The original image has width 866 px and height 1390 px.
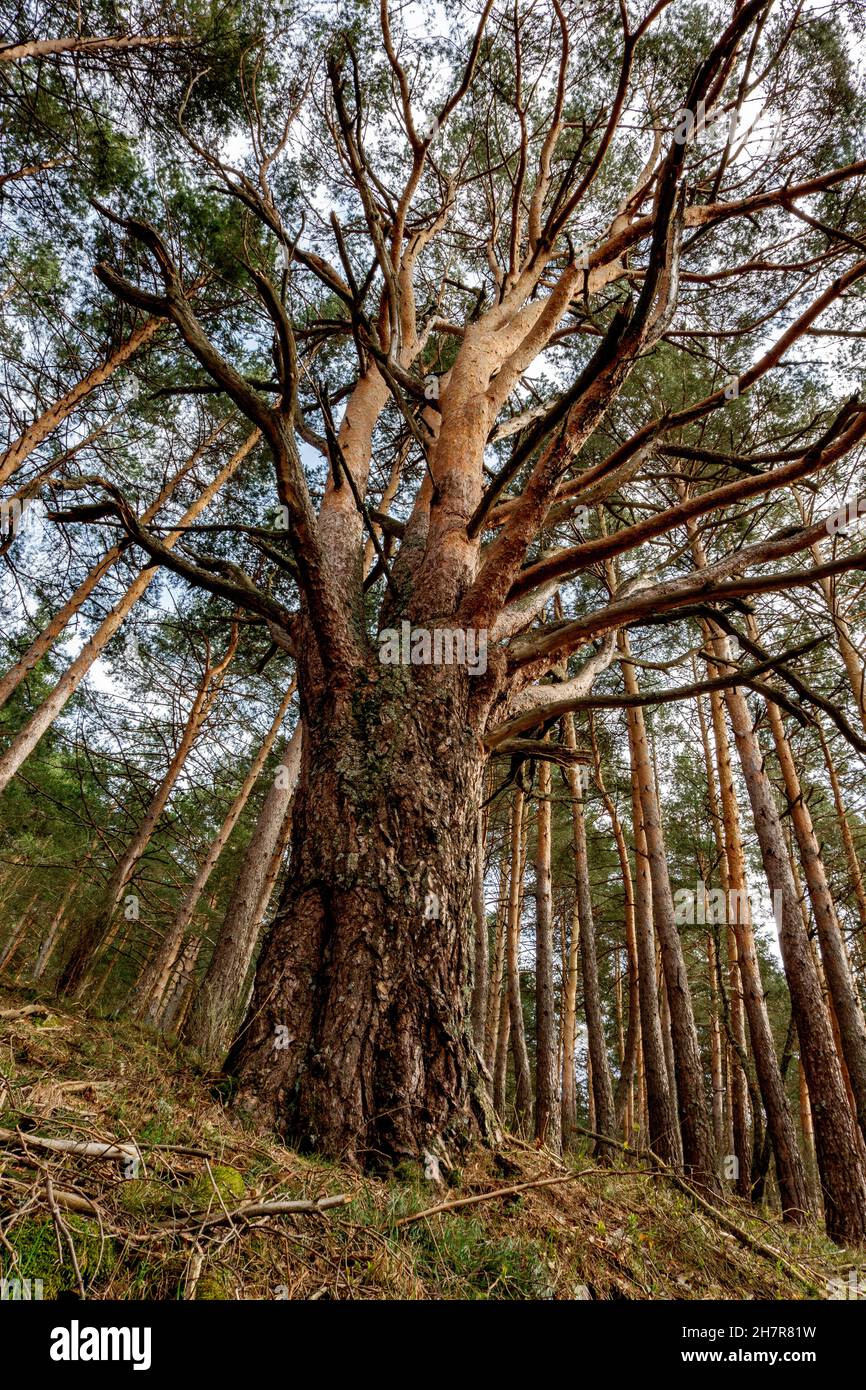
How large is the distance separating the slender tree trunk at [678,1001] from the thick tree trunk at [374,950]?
4.76m

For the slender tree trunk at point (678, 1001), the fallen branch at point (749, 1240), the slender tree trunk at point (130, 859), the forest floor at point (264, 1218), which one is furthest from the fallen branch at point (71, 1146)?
the slender tree trunk at point (678, 1001)

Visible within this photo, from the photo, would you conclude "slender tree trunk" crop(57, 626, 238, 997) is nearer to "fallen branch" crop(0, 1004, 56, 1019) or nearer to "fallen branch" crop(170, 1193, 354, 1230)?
"fallen branch" crop(0, 1004, 56, 1019)

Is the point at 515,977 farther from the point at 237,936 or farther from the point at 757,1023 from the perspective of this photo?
the point at 237,936

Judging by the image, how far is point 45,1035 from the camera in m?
2.31

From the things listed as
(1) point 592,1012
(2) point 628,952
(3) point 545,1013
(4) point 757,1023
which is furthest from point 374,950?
(2) point 628,952

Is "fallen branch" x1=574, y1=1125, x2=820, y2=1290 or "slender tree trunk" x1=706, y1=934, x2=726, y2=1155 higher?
"slender tree trunk" x1=706, y1=934, x2=726, y2=1155

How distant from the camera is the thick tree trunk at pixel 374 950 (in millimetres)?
2111

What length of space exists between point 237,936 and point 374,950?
14.4 feet

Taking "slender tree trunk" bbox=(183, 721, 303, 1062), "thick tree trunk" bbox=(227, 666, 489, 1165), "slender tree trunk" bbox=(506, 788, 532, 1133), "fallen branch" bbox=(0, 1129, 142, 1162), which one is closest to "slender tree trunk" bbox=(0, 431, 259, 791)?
"slender tree trunk" bbox=(183, 721, 303, 1062)

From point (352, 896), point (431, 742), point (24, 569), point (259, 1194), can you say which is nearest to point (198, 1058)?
point (352, 896)

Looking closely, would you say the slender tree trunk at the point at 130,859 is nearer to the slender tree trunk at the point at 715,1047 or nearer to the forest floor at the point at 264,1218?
the forest floor at the point at 264,1218

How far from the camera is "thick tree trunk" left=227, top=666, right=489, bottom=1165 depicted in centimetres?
211

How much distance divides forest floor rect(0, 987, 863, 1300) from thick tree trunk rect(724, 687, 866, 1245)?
3.84 m

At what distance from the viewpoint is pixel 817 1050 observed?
588 cm
